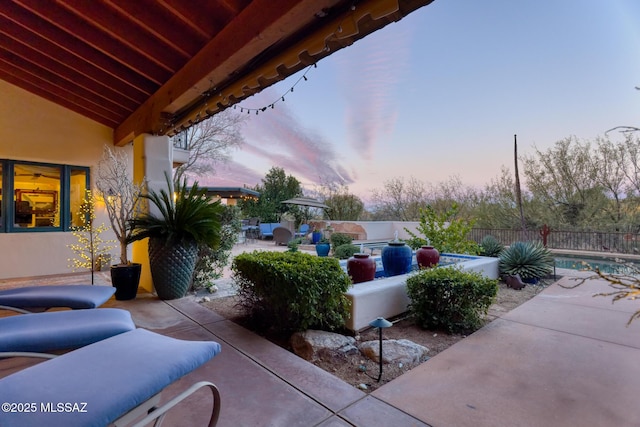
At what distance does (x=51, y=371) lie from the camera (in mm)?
1358

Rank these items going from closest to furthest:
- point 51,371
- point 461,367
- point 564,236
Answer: point 51,371 < point 461,367 < point 564,236

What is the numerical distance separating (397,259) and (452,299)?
1231mm

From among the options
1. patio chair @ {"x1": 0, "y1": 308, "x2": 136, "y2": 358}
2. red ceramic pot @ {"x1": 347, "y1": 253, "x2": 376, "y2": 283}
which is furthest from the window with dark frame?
red ceramic pot @ {"x1": 347, "y1": 253, "x2": 376, "y2": 283}

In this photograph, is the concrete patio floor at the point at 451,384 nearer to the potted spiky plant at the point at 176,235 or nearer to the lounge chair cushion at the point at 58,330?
the lounge chair cushion at the point at 58,330

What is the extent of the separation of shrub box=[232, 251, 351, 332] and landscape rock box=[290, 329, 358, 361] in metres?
0.10

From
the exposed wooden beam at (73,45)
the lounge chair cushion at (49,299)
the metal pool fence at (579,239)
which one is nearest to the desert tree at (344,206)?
the metal pool fence at (579,239)

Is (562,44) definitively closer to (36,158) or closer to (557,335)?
(557,335)

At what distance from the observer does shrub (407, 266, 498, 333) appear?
3334 mm

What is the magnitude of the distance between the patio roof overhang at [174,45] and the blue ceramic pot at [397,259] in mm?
2865

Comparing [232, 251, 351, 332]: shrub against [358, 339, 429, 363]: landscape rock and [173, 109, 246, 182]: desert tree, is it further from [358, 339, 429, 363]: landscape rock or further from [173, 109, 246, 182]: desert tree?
[173, 109, 246, 182]: desert tree

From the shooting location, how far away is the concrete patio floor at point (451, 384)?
1.82 meters

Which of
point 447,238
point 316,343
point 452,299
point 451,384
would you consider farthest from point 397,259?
point 447,238

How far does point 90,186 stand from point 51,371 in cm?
572

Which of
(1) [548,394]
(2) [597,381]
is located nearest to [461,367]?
(1) [548,394]
